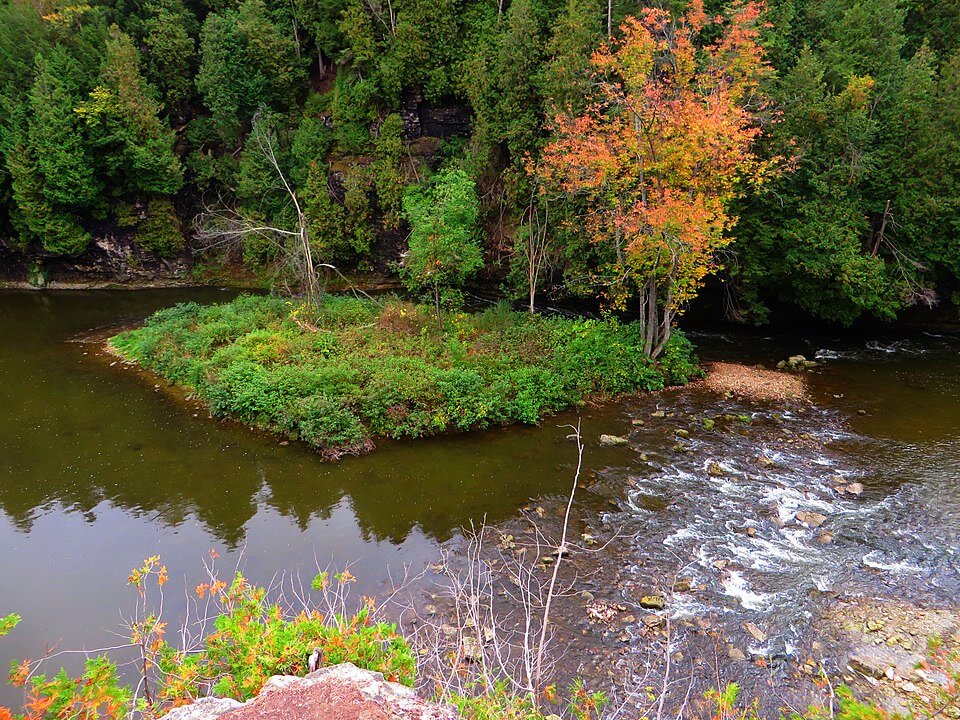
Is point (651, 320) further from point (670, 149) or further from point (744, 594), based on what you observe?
point (744, 594)

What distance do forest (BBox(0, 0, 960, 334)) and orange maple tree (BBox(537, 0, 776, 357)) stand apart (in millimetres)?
76

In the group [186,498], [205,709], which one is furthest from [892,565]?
[186,498]

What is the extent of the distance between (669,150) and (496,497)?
954cm

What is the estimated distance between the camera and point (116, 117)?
978 inches

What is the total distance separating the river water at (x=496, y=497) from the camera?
29.8ft

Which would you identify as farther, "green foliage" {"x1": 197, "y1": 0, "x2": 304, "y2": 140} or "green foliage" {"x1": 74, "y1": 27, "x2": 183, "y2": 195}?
"green foliage" {"x1": 197, "y1": 0, "x2": 304, "y2": 140}

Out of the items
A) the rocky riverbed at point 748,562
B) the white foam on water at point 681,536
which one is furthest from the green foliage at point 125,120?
the white foam on water at point 681,536

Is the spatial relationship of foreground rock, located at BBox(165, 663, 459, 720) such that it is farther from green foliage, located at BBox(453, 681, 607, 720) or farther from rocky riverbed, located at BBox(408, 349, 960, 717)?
rocky riverbed, located at BBox(408, 349, 960, 717)

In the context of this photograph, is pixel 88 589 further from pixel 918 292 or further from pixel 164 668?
pixel 918 292

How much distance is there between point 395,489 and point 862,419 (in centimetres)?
1205

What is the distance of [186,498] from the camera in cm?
1181

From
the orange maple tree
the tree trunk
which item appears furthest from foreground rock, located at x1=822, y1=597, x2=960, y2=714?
the tree trunk

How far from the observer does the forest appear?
1502cm

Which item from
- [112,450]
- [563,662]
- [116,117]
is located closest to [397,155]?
[116,117]
